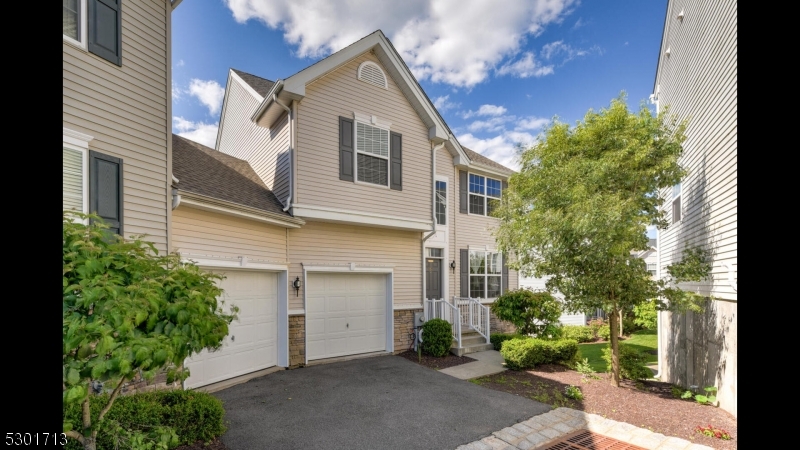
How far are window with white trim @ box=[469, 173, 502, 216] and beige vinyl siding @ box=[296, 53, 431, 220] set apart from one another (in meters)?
2.73

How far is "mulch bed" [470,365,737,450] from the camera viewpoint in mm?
5414

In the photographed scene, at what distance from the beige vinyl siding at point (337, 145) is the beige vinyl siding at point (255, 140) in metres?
0.55

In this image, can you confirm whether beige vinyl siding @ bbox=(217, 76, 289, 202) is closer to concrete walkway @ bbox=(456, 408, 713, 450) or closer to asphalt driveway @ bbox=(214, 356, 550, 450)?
asphalt driveway @ bbox=(214, 356, 550, 450)

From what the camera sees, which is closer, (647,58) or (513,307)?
(513,307)

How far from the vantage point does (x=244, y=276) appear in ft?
25.2

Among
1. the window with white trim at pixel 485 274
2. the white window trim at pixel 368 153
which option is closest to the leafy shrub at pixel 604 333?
the window with white trim at pixel 485 274

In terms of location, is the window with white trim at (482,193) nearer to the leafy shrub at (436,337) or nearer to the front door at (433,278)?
the front door at (433,278)

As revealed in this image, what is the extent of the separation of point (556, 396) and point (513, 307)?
390 cm

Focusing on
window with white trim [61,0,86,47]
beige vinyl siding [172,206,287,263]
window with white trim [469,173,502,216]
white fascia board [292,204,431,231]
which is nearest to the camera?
window with white trim [61,0,86,47]

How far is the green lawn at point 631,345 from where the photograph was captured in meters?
11.1

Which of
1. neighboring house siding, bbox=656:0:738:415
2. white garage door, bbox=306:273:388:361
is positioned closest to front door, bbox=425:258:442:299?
white garage door, bbox=306:273:388:361

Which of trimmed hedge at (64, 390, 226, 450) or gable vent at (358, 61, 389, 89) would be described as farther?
gable vent at (358, 61, 389, 89)
